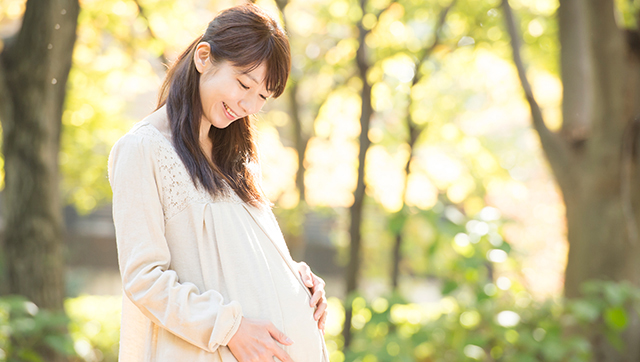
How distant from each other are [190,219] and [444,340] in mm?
2536

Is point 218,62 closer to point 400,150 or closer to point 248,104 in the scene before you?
point 248,104

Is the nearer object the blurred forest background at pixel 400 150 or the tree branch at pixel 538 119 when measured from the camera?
the blurred forest background at pixel 400 150

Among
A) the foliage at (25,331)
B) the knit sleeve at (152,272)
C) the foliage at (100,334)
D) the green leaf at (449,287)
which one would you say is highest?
the knit sleeve at (152,272)

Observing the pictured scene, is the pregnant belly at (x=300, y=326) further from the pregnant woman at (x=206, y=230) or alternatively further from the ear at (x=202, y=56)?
the ear at (x=202, y=56)

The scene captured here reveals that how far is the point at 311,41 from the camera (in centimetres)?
536

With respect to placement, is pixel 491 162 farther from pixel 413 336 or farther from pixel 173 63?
pixel 173 63

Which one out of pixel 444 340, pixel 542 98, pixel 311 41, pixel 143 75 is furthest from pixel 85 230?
pixel 444 340

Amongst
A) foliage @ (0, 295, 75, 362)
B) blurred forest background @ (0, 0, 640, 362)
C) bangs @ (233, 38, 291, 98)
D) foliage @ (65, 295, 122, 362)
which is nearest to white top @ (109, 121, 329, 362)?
bangs @ (233, 38, 291, 98)

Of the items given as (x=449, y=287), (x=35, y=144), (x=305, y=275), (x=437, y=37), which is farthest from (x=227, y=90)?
(x=437, y=37)

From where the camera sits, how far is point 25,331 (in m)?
2.71

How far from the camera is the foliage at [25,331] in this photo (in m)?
2.56

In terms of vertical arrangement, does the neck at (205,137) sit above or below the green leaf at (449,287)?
above

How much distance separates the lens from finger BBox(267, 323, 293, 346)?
1271 mm

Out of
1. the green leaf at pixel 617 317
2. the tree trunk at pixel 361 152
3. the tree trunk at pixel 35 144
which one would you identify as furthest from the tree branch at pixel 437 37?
the tree trunk at pixel 35 144
